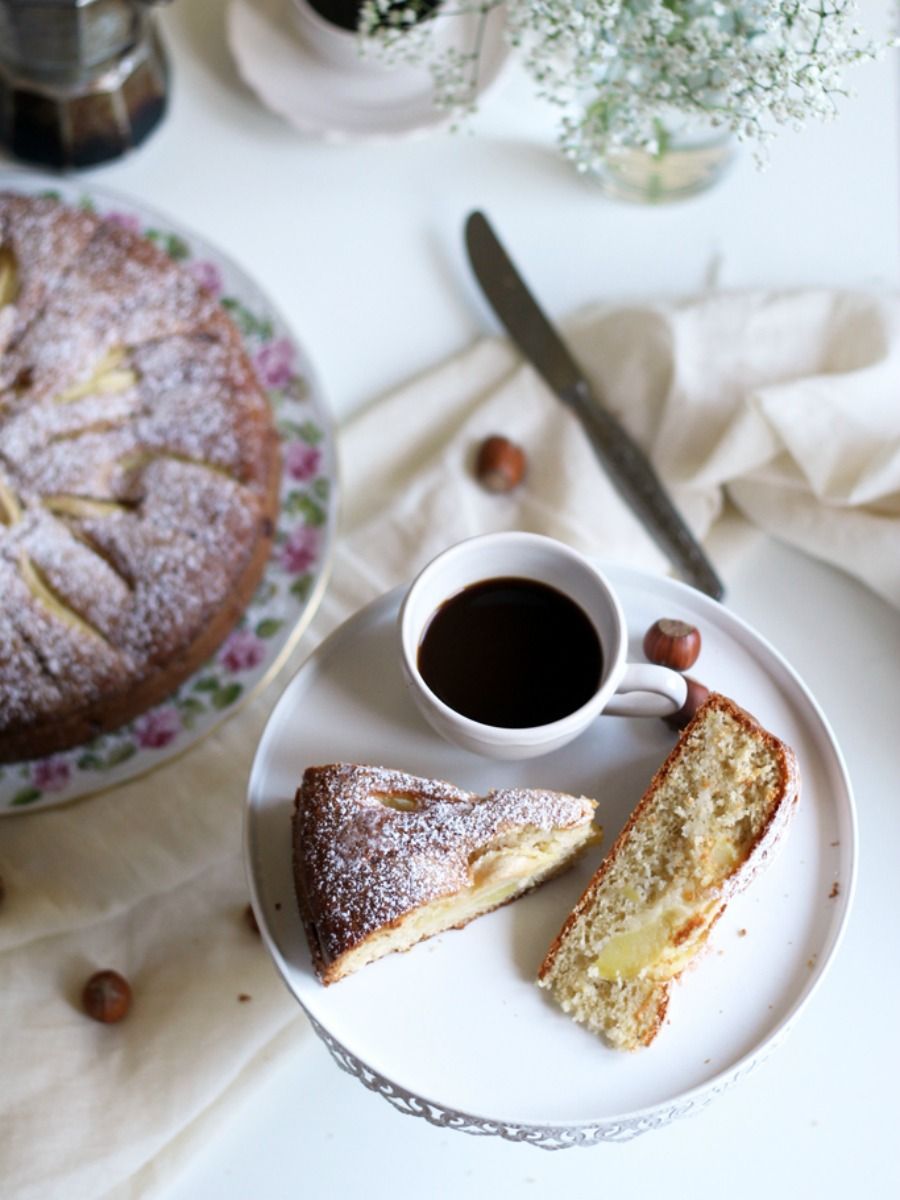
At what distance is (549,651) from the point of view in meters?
1.58

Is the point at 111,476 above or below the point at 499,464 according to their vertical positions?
above

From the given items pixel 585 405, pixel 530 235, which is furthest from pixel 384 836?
pixel 530 235

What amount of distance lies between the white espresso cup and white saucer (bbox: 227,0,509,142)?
1178 mm

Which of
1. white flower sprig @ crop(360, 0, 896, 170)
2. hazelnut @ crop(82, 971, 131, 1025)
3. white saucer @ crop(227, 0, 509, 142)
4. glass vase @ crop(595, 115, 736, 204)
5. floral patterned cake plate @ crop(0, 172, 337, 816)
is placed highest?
white flower sprig @ crop(360, 0, 896, 170)

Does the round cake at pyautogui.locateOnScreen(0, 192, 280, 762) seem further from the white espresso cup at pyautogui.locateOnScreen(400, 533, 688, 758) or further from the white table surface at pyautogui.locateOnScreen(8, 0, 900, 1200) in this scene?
the white espresso cup at pyautogui.locateOnScreen(400, 533, 688, 758)

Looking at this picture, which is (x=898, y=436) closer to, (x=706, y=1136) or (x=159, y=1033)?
(x=706, y=1136)

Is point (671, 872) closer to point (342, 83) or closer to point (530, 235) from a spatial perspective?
point (530, 235)

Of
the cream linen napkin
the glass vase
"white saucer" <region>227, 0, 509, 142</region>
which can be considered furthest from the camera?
"white saucer" <region>227, 0, 509, 142</region>

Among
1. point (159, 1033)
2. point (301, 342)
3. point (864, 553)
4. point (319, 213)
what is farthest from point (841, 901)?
point (319, 213)

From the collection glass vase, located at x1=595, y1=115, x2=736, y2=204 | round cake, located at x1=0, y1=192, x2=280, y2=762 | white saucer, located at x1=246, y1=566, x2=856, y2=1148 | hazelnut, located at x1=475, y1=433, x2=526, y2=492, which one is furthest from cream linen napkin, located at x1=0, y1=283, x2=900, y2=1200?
white saucer, located at x1=246, y1=566, x2=856, y2=1148

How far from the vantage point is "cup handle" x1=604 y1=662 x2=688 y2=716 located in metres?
1.52

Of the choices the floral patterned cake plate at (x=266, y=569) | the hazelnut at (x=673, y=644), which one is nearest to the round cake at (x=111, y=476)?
the floral patterned cake plate at (x=266, y=569)

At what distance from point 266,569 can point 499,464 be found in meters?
0.43

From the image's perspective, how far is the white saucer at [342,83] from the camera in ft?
8.00
